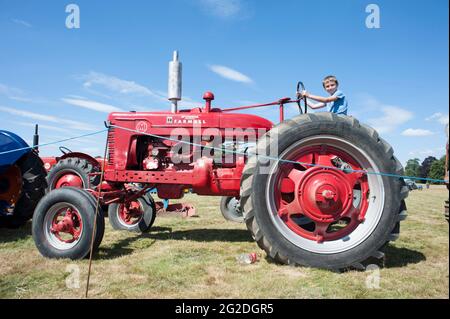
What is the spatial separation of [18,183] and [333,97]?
16.2 ft

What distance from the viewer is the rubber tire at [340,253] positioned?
117 inches

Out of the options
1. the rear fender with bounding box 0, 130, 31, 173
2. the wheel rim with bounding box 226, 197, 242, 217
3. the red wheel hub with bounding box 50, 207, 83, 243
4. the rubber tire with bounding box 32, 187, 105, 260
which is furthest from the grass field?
the wheel rim with bounding box 226, 197, 242, 217

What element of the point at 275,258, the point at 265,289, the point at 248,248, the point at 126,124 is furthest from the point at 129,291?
the point at 126,124

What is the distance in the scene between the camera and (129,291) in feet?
8.02

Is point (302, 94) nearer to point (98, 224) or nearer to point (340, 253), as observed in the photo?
point (340, 253)

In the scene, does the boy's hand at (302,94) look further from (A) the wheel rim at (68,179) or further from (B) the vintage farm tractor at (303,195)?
(A) the wheel rim at (68,179)

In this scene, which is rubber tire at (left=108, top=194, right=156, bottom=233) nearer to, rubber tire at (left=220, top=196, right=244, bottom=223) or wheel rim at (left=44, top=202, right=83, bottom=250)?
wheel rim at (left=44, top=202, right=83, bottom=250)

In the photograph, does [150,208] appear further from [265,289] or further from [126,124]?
[265,289]

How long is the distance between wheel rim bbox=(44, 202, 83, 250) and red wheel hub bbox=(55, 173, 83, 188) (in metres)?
3.50

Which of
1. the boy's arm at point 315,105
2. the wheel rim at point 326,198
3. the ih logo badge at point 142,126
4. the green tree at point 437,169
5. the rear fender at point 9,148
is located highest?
the green tree at point 437,169

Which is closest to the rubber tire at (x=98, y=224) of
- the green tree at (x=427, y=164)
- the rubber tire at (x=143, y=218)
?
the rubber tire at (x=143, y=218)

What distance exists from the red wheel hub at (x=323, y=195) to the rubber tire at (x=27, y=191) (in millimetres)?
4018

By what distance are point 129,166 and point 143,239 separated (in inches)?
40.1

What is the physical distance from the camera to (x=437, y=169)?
55.2 meters
